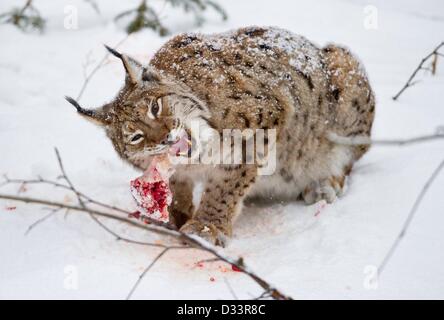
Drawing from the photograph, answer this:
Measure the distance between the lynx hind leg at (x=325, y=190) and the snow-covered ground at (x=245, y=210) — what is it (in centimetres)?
9

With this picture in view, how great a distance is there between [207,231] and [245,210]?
2.03 feet

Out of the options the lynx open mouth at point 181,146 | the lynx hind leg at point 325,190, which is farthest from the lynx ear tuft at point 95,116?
the lynx hind leg at point 325,190

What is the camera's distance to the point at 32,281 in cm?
356

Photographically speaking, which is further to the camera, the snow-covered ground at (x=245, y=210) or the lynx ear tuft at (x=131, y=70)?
the lynx ear tuft at (x=131, y=70)

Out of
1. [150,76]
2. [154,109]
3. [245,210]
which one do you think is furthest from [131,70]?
[245,210]

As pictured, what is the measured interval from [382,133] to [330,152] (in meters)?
0.68

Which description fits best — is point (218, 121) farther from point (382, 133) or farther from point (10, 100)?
point (10, 100)

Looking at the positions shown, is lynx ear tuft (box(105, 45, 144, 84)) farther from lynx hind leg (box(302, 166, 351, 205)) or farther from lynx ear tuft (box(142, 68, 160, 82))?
lynx hind leg (box(302, 166, 351, 205))

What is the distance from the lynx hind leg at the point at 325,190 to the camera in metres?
4.82

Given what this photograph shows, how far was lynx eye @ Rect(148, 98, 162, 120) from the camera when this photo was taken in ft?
13.4

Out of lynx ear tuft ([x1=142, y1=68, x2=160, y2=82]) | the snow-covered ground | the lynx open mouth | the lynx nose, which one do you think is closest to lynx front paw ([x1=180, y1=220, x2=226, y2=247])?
the snow-covered ground

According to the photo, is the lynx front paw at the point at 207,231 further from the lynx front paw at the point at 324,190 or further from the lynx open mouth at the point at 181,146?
the lynx front paw at the point at 324,190

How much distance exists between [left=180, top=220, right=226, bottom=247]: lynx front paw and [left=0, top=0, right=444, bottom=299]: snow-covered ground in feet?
0.37
